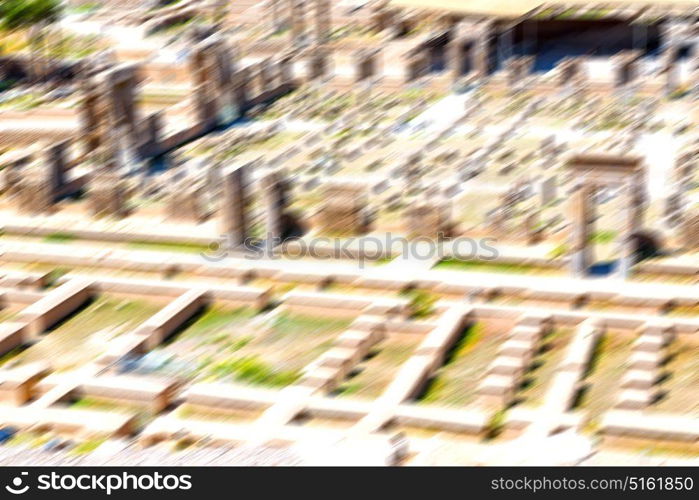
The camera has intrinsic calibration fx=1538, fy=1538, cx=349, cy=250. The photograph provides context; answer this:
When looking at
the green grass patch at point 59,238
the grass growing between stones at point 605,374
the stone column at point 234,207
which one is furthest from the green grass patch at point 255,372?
the green grass patch at point 59,238

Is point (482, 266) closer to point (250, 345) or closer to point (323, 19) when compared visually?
point (250, 345)

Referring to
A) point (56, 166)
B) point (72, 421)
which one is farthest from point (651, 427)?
point (56, 166)

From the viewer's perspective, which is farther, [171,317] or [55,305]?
[55,305]

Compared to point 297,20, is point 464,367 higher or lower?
lower

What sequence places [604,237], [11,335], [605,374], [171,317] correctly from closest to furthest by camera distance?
[605,374] < [11,335] < [171,317] < [604,237]

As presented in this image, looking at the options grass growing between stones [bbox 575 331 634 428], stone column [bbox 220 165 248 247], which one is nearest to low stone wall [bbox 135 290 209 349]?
stone column [bbox 220 165 248 247]

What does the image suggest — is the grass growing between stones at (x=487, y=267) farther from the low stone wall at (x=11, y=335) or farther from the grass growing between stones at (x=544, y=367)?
the low stone wall at (x=11, y=335)

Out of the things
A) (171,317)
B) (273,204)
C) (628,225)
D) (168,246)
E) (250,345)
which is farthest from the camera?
(168,246)

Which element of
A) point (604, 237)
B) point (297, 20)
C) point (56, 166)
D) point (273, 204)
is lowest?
point (604, 237)

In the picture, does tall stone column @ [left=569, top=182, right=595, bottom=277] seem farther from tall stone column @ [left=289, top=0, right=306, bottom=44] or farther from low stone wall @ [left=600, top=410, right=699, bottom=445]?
tall stone column @ [left=289, top=0, right=306, bottom=44]
